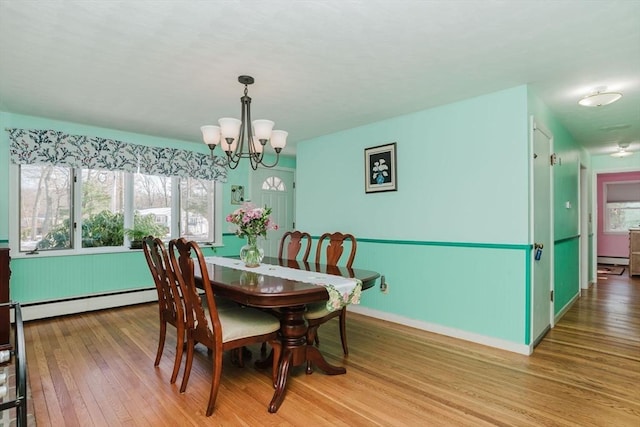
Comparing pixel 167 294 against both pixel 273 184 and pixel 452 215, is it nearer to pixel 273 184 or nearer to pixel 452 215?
pixel 452 215

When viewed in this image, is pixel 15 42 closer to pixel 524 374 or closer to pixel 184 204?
pixel 184 204

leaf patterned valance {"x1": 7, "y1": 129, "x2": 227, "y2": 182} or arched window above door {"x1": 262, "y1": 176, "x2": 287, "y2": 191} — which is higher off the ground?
leaf patterned valance {"x1": 7, "y1": 129, "x2": 227, "y2": 182}

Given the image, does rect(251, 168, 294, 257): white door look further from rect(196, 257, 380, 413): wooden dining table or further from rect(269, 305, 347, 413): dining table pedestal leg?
rect(269, 305, 347, 413): dining table pedestal leg

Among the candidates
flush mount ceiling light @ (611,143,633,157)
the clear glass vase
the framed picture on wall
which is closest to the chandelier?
the clear glass vase

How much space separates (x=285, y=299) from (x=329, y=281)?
0.42m

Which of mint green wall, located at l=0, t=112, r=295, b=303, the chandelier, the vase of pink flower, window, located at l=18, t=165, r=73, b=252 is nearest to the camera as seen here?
the chandelier

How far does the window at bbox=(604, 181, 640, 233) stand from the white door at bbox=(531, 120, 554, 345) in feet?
21.1

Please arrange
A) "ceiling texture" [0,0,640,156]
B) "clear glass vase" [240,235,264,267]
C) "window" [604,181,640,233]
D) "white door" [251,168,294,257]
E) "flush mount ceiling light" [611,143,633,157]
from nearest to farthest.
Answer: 1. "ceiling texture" [0,0,640,156]
2. "clear glass vase" [240,235,264,267]
3. "flush mount ceiling light" [611,143,633,157]
4. "white door" [251,168,294,257]
5. "window" [604,181,640,233]

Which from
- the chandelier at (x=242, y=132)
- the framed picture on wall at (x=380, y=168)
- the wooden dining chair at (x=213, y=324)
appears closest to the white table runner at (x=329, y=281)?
the wooden dining chair at (x=213, y=324)

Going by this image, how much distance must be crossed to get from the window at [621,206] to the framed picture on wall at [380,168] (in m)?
7.19

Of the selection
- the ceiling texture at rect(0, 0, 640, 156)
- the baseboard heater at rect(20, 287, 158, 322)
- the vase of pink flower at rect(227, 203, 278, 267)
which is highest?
the ceiling texture at rect(0, 0, 640, 156)

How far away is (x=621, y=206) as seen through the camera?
315 inches

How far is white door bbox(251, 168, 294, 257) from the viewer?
5.63 metres

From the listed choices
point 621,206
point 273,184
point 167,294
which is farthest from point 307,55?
point 621,206
